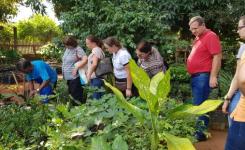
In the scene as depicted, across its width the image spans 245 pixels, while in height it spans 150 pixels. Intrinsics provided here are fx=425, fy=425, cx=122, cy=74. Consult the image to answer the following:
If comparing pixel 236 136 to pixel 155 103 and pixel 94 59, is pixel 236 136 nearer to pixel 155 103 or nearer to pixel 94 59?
pixel 155 103

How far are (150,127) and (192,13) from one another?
23.9 ft

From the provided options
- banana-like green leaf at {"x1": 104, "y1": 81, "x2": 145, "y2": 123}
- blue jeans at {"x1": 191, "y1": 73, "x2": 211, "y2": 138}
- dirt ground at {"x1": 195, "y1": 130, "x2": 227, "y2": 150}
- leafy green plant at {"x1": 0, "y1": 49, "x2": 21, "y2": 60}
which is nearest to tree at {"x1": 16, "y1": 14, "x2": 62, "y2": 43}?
leafy green plant at {"x1": 0, "y1": 49, "x2": 21, "y2": 60}

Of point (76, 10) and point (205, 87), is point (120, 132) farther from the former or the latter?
point (76, 10)

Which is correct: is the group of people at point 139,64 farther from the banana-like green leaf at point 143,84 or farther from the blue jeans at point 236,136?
the banana-like green leaf at point 143,84

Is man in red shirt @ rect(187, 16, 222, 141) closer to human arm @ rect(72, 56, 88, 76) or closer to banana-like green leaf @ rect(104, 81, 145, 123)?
A: human arm @ rect(72, 56, 88, 76)

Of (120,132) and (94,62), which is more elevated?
(94,62)

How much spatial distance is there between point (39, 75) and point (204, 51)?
2.38 m

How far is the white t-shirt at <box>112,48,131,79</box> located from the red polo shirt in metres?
0.89

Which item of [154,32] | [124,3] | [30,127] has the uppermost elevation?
[124,3]

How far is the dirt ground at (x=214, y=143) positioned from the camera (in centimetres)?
537

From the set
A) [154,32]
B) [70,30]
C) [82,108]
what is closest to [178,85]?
[154,32]

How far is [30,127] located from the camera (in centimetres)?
342

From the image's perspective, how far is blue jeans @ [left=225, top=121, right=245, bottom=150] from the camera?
2.88 m

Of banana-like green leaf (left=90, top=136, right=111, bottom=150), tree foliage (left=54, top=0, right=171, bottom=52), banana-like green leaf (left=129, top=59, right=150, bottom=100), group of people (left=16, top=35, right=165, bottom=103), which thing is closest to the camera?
banana-like green leaf (left=90, top=136, right=111, bottom=150)
